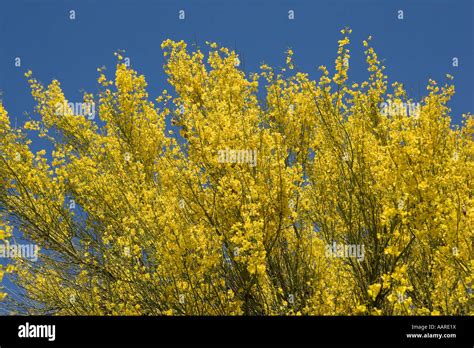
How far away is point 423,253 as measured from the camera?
7352 millimetres

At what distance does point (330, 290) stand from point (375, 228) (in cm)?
98

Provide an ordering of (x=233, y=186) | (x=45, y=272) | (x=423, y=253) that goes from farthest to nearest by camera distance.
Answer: (x=45, y=272)
(x=423, y=253)
(x=233, y=186)

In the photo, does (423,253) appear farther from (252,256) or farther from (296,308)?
(252,256)

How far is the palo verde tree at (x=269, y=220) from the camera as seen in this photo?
640cm

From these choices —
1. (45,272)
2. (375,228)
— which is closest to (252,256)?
(375,228)

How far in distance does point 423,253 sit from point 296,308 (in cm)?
178

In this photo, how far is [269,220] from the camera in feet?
22.3

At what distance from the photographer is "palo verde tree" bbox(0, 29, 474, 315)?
6.40 meters

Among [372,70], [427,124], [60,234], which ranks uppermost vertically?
[372,70]

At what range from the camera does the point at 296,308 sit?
23.1ft
